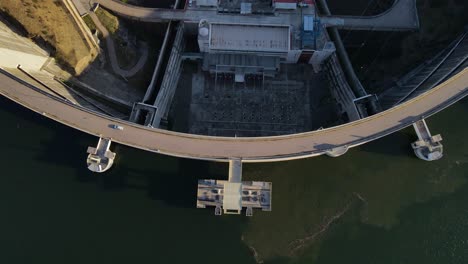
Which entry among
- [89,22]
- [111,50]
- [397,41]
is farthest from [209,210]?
[397,41]

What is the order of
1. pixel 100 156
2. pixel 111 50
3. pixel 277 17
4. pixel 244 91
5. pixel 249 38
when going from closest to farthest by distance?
1. pixel 100 156
2. pixel 249 38
3. pixel 277 17
4. pixel 111 50
5. pixel 244 91

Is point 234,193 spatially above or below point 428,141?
below

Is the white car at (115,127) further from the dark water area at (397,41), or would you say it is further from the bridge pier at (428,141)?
the bridge pier at (428,141)

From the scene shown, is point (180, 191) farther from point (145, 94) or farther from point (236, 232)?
point (145, 94)

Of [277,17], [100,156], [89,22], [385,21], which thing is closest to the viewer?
[100,156]

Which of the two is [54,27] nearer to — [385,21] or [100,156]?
[100,156]

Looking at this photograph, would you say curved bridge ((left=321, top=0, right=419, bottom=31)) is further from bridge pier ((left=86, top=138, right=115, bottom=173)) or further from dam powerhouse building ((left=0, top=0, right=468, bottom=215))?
bridge pier ((left=86, top=138, right=115, bottom=173))

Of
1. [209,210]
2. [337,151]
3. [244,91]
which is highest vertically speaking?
[244,91]

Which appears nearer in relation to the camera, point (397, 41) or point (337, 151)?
point (337, 151)

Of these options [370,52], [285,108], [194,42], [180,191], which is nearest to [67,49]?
[194,42]
